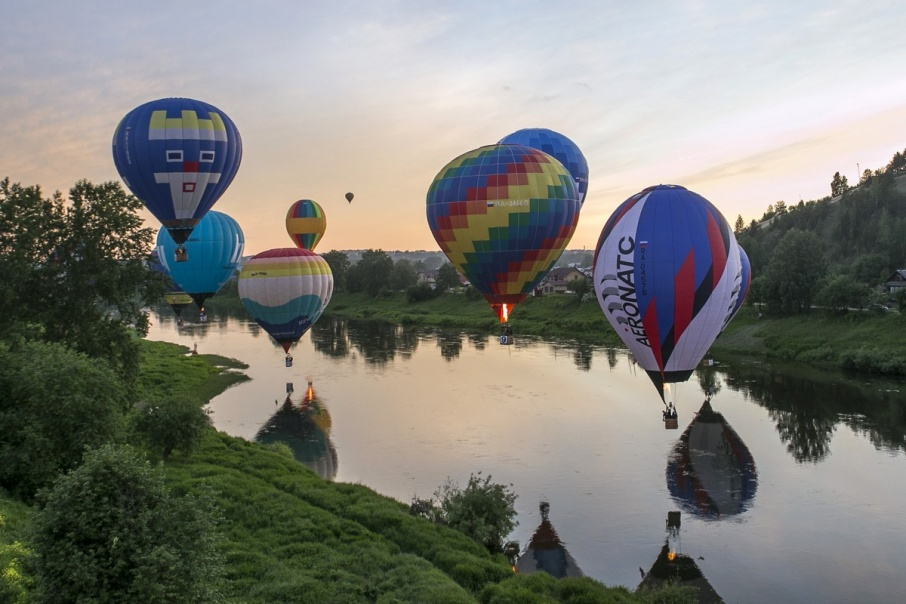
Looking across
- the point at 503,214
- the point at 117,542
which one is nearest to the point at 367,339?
the point at 503,214

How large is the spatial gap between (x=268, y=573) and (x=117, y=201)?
14.1 m

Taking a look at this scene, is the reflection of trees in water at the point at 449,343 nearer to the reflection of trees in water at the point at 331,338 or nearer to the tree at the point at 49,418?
the reflection of trees in water at the point at 331,338

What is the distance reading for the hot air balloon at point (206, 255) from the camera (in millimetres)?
38312

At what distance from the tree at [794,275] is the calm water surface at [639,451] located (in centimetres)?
998

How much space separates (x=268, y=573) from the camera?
49.4 feet

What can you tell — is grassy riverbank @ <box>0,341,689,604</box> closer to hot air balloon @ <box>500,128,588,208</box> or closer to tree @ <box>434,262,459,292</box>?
hot air balloon @ <box>500,128,588,208</box>

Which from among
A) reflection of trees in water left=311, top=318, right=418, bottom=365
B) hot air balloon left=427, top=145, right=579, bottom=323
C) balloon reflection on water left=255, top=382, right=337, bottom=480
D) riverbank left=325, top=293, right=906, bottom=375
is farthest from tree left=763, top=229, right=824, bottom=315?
balloon reflection on water left=255, top=382, right=337, bottom=480

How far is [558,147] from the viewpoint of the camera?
32969mm

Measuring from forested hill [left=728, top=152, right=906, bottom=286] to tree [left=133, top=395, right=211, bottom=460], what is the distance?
4562cm

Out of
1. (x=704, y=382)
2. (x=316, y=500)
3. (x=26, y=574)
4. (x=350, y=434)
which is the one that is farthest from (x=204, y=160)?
(x=704, y=382)

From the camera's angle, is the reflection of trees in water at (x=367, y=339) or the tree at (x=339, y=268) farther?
the tree at (x=339, y=268)

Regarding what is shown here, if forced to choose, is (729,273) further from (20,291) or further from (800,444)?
(20,291)

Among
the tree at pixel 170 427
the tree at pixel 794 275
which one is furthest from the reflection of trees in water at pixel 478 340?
the tree at pixel 170 427

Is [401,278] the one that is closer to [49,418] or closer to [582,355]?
[582,355]
